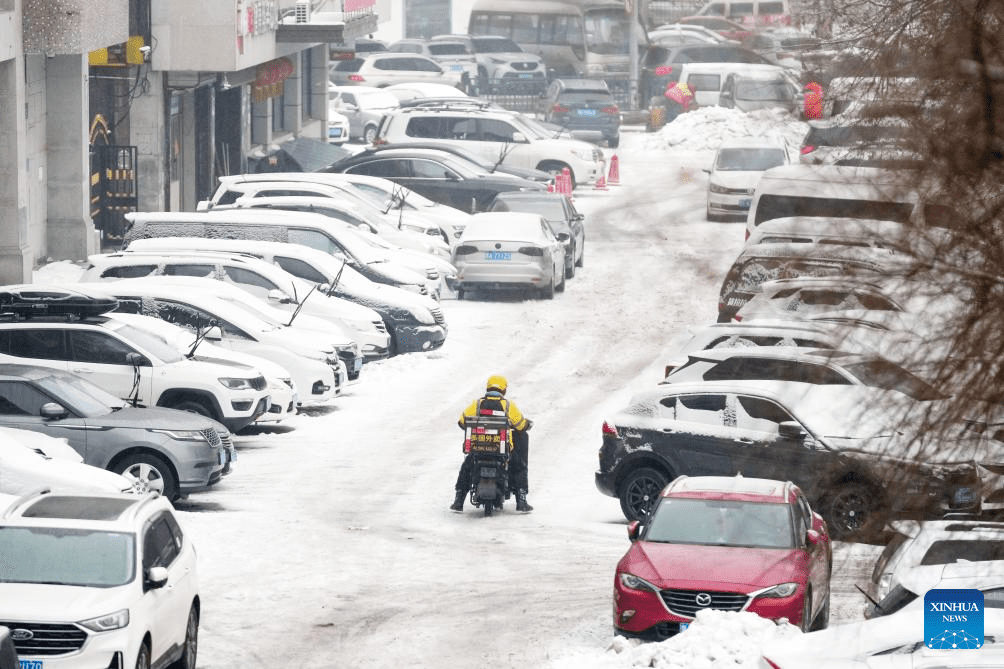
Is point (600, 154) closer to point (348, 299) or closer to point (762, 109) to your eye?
point (348, 299)

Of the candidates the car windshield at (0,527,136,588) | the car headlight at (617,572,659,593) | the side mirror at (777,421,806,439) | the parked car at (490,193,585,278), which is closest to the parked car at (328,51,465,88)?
the parked car at (490,193,585,278)

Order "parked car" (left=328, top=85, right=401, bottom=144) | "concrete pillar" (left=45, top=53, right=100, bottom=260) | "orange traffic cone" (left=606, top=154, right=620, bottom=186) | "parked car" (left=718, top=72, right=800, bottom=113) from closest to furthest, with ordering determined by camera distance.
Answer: "parked car" (left=718, top=72, right=800, bottom=113) < "concrete pillar" (left=45, top=53, right=100, bottom=260) < "orange traffic cone" (left=606, top=154, right=620, bottom=186) < "parked car" (left=328, top=85, right=401, bottom=144)

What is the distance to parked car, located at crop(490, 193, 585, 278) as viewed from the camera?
30.4m

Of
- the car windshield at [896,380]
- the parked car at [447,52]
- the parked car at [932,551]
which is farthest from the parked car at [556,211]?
the parked car at [447,52]

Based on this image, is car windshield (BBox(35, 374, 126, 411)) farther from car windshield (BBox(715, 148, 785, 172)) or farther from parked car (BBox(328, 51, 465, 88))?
parked car (BBox(328, 51, 465, 88))

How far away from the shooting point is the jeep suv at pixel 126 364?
1886cm

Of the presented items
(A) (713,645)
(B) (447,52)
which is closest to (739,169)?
(A) (713,645)

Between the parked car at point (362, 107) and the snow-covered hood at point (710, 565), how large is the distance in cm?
3965

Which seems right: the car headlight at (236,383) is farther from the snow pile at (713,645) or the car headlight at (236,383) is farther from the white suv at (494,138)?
the white suv at (494,138)

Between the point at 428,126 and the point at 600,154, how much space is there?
4.20 metres

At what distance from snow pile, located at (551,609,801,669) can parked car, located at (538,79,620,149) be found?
37466 mm

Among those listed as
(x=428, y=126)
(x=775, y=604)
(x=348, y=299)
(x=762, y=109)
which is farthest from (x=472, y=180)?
(x=762, y=109)

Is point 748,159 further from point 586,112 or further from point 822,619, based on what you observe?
point 822,619

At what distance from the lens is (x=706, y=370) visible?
18562mm
